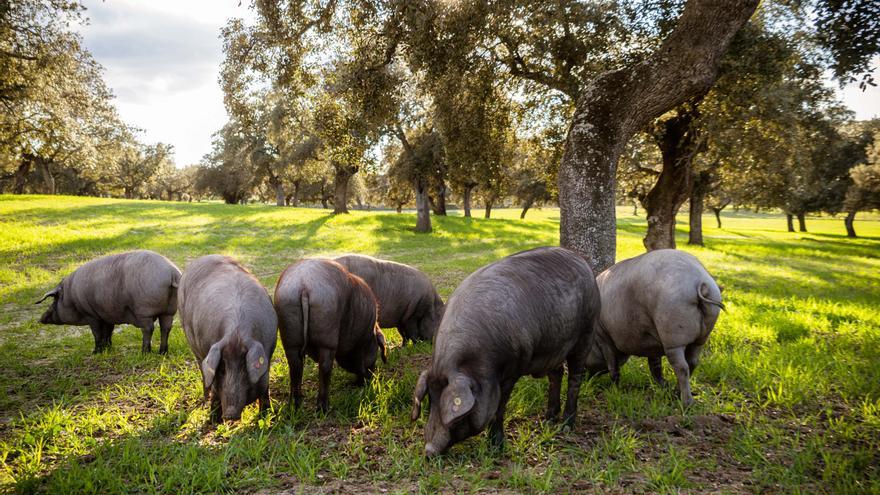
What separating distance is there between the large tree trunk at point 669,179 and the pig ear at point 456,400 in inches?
498

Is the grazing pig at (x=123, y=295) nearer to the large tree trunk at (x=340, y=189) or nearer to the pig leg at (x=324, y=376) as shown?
the pig leg at (x=324, y=376)

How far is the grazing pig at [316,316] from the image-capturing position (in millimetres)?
4836

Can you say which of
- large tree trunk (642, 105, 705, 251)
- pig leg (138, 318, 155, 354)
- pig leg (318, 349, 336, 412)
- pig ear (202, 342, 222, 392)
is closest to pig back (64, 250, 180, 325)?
pig leg (138, 318, 155, 354)

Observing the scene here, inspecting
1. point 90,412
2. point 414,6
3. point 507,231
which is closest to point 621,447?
point 90,412

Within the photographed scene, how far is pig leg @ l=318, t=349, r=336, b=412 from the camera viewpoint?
192 inches

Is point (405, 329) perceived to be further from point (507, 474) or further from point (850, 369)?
point (850, 369)

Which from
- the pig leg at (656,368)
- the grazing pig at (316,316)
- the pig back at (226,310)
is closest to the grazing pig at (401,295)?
the grazing pig at (316,316)

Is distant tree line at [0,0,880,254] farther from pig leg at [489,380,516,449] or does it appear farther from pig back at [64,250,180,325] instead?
pig back at [64,250,180,325]

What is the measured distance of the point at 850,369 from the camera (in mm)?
5984

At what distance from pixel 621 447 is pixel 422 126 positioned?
76.5 ft

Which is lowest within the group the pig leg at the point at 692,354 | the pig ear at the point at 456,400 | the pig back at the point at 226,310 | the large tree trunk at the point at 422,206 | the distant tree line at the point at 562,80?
the pig leg at the point at 692,354

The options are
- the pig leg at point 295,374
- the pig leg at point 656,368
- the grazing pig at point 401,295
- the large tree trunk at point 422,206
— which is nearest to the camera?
the pig leg at point 295,374

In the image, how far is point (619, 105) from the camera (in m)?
7.10

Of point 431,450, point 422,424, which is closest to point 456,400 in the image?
point 431,450
